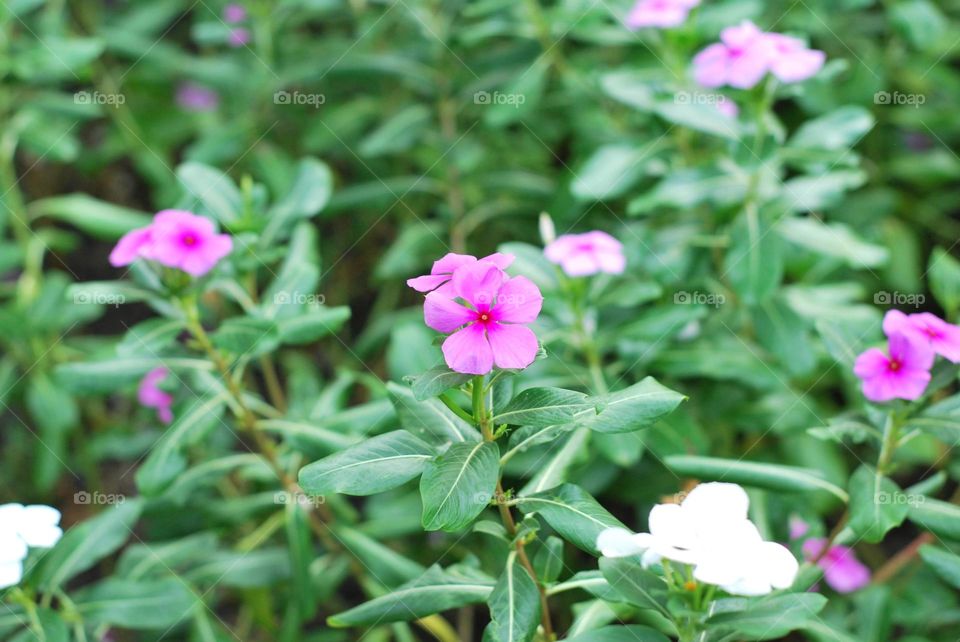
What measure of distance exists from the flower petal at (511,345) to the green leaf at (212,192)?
1.12 metres

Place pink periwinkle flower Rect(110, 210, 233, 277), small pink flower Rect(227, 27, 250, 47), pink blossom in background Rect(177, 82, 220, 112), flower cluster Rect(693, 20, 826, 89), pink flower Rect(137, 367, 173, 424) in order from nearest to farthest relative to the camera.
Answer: pink periwinkle flower Rect(110, 210, 233, 277), flower cluster Rect(693, 20, 826, 89), pink flower Rect(137, 367, 173, 424), small pink flower Rect(227, 27, 250, 47), pink blossom in background Rect(177, 82, 220, 112)

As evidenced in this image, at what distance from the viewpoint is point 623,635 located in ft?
4.42

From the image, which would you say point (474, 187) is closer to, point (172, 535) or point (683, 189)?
point (683, 189)

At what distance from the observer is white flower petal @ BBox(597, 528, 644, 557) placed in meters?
1.24

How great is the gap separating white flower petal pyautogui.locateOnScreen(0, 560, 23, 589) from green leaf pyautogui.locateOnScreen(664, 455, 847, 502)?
1130 mm

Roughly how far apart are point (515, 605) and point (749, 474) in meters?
0.61

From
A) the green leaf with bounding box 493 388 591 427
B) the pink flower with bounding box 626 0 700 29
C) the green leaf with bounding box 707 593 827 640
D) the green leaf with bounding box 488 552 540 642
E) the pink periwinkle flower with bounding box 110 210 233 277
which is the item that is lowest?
the green leaf with bounding box 488 552 540 642

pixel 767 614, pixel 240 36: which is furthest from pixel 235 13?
pixel 767 614

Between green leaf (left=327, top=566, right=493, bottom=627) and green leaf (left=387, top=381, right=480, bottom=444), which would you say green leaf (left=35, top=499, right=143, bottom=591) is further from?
green leaf (left=387, top=381, right=480, bottom=444)

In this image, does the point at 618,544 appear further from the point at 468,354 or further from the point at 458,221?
the point at 458,221

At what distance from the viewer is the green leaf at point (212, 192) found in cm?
220

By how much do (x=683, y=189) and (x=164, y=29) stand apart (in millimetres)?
2474

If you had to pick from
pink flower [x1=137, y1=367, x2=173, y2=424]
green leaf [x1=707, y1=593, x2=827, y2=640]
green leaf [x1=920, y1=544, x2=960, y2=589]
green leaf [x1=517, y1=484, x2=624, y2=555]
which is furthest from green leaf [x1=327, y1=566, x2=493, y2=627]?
pink flower [x1=137, y1=367, x2=173, y2=424]

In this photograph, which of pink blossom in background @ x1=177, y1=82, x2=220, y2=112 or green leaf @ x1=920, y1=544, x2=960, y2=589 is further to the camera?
pink blossom in background @ x1=177, y1=82, x2=220, y2=112
